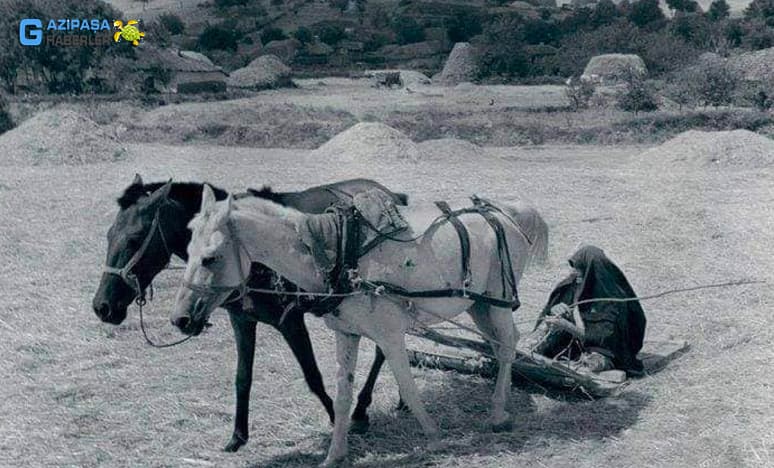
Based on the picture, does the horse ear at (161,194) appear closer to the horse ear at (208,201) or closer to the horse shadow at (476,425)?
Result: the horse ear at (208,201)

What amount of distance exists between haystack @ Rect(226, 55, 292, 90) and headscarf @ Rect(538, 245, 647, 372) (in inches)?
1964

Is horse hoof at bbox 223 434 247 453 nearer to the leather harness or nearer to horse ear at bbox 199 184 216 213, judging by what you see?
the leather harness

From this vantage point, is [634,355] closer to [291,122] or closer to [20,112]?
[291,122]

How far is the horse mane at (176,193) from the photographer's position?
583 centimetres

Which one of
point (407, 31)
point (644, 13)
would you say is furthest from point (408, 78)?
point (644, 13)

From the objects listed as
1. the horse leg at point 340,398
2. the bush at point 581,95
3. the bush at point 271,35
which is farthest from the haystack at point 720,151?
the bush at point 271,35

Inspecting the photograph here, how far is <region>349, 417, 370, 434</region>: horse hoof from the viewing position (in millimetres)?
6359

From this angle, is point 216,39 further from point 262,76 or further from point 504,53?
point 504,53

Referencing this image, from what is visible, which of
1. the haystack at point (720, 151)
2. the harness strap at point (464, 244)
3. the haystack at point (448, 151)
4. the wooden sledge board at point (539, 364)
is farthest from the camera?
the haystack at point (448, 151)

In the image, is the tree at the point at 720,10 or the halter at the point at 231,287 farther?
the tree at the point at 720,10

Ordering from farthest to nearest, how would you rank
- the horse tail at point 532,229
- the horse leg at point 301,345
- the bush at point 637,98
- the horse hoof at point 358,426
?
the bush at point 637,98 → the horse tail at point 532,229 → the horse hoof at point 358,426 → the horse leg at point 301,345

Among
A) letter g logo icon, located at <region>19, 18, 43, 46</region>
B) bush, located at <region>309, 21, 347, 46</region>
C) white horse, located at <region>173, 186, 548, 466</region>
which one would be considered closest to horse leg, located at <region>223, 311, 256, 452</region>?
white horse, located at <region>173, 186, 548, 466</region>

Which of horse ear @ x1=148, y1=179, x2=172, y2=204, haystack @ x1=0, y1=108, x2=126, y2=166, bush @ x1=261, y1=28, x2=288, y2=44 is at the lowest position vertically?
bush @ x1=261, y1=28, x2=288, y2=44

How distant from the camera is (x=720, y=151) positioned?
20906 millimetres
